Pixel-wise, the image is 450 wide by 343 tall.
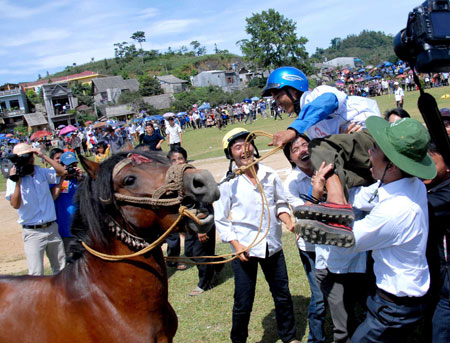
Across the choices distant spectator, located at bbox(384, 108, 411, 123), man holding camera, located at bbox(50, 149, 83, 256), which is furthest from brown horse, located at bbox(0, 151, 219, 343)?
distant spectator, located at bbox(384, 108, 411, 123)

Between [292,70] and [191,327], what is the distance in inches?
136

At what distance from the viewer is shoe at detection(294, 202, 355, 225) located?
2443 mm

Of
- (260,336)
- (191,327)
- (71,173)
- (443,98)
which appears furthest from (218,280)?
(443,98)

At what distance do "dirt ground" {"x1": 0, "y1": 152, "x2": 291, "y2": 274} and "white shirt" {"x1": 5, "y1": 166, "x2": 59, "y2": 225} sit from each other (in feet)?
8.59

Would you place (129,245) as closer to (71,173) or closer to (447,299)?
(447,299)

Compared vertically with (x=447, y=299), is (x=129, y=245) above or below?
above

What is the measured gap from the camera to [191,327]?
16.6 ft

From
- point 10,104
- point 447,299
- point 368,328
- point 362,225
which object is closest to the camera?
point 362,225

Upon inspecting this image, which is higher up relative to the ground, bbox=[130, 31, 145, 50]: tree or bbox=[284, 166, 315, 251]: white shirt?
bbox=[130, 31, 145, 50]: tree

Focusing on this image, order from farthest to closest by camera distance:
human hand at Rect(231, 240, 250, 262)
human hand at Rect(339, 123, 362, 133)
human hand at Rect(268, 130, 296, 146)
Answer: human hand at Rect(231, 240, 250, 262), human hand at Rect(339, 123, 362, 133), human hand at Rect(268, 130, 296, 146)

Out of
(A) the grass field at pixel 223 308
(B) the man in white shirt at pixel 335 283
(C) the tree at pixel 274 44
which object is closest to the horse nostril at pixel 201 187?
(B) the man in white shirt at pixel 335 283

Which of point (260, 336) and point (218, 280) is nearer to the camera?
point (260, 336)

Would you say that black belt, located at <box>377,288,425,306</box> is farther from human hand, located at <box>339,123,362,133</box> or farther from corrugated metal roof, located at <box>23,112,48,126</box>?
corrugated metal roof, located at <box>23,112,48,126</box>

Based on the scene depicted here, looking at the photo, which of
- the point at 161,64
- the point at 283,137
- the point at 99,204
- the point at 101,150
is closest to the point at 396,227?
the point at 283,137
